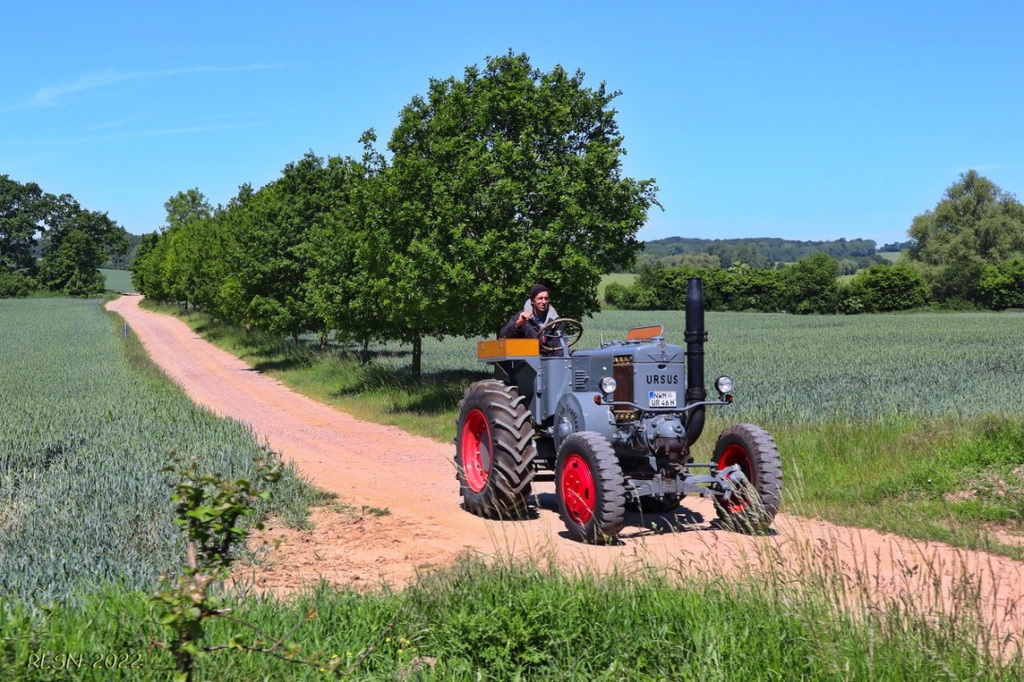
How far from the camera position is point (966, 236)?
281 ft

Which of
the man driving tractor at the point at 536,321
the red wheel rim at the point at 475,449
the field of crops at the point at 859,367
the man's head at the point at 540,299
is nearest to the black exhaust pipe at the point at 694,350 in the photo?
the field of crops at the point at 859,367

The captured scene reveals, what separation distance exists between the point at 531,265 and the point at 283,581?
1075 centimetres

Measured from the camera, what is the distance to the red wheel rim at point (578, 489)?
8180mm

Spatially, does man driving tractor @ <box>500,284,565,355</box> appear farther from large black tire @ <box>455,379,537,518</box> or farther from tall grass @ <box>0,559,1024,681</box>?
tall grass @ <box>0,559,1024,681</box>

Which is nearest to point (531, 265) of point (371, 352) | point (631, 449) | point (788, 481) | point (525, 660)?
point (788, 481)

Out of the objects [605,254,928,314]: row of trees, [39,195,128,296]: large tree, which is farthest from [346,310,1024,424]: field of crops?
[39,195,128,296]: large tree

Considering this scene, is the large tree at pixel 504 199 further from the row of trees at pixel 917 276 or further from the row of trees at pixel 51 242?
the row of trees at pixel 51 242

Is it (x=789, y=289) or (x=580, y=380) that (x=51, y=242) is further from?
(x=580, y=380)

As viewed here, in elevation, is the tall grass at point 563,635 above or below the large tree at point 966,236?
Answer: below

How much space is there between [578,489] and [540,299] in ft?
8.34

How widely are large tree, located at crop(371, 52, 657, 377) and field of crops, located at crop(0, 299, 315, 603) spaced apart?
5.22 m

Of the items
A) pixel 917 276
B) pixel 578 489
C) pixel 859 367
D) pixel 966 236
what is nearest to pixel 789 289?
pixel 917 276

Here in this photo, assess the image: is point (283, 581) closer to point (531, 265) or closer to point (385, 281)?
point (531, 265)

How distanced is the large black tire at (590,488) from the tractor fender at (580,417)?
0.35 m
